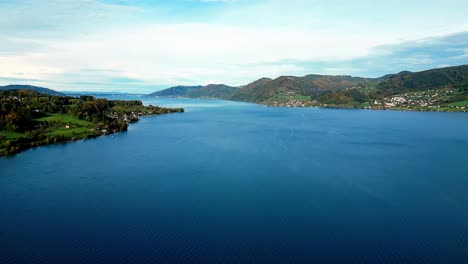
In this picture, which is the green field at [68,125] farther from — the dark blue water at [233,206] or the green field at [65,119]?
the dark blue water at [233,206]

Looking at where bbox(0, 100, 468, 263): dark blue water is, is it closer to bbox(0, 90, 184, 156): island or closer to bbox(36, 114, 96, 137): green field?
bbox(0, 90, 184, 156): island

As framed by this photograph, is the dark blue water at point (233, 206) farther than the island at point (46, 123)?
No

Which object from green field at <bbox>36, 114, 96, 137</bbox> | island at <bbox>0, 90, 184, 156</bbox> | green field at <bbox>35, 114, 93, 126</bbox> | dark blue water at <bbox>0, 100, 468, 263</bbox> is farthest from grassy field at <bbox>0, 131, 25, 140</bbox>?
green field at <bbox>35, 114, 93, 126</bbox>

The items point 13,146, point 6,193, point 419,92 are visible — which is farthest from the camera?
point 419,92

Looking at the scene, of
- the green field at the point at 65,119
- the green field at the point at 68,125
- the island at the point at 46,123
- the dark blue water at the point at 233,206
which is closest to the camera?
the dark blue water at the point at 233,206

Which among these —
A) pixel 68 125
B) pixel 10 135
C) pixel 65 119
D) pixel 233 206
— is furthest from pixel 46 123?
pixel 233 206

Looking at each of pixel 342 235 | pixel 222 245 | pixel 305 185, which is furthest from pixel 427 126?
pixel 222 245

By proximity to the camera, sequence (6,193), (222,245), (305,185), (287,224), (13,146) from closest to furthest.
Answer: (222,245), (287,224), (6,193), (305,185), (13,146)

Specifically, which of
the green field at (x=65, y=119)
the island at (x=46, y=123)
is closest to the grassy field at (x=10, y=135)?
the island at (x=46, y=123)

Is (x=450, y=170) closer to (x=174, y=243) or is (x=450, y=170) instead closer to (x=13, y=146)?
(x=174, y=243)
